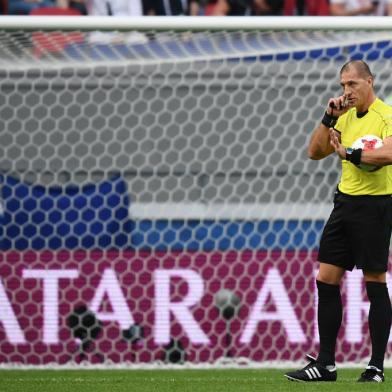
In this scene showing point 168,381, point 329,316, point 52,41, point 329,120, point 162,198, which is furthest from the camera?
point 162,198

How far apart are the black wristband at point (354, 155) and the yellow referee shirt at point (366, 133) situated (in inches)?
7.3

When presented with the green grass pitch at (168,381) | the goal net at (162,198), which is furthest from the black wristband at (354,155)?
the goal net at (162,198)

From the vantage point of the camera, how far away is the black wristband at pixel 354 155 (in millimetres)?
5281

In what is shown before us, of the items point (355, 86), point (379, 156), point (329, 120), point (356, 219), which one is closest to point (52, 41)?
point (329, 120)

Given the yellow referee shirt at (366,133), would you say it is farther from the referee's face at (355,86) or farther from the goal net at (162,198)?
the goal net at (162,198)

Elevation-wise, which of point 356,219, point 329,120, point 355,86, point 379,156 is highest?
point 355,86

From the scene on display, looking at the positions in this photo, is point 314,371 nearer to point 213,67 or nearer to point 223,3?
point 213,67

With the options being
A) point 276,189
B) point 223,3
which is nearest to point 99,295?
point 276,189

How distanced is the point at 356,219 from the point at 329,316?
53cm

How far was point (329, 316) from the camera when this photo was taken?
5652mm

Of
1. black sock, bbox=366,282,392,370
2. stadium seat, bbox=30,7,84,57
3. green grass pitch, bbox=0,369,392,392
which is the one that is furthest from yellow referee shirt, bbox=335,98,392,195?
stadium seat, bbox=30,7,84,57

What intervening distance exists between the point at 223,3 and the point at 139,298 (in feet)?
12.7

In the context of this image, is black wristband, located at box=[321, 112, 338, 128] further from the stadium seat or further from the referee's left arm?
the stadium seat

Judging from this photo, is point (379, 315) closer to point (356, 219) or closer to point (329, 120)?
point (356, 219)
